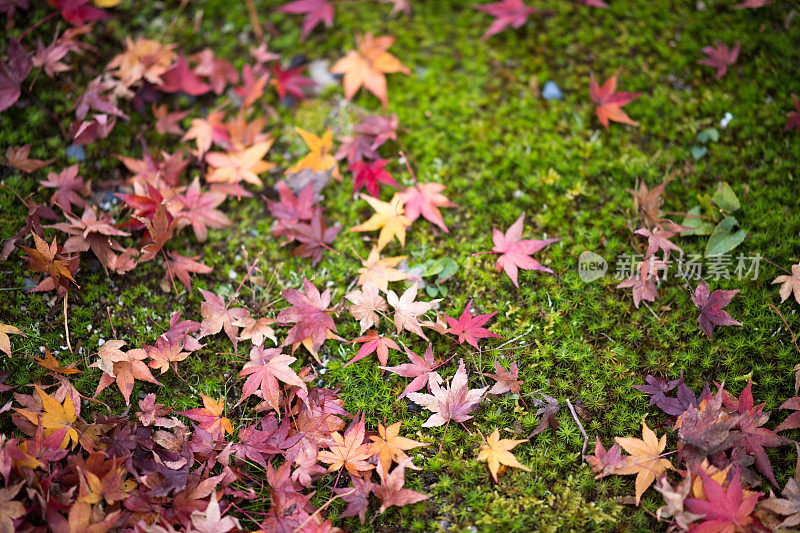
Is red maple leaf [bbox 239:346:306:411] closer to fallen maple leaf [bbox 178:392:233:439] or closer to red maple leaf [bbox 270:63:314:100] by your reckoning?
fallen maple leaf [bbox 178:392:233:439]

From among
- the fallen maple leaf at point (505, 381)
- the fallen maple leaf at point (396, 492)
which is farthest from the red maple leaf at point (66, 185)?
the fallen maple leaf at point (505, 381)

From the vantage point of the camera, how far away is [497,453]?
8.02ft

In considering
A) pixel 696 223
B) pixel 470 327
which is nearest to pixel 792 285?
pixel 696 223

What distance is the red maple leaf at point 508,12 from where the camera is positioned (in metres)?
3.62

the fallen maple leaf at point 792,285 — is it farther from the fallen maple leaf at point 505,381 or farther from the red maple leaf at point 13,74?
the red maple leaf at point 13,74

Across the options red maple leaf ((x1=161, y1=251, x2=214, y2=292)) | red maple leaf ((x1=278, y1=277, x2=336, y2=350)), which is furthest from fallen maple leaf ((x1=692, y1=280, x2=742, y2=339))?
red maple leaf ((x1=161, y1=251, x2=214, y2=292))

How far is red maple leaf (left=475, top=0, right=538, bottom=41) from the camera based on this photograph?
3617mm

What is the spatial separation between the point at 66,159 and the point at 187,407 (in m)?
1.93

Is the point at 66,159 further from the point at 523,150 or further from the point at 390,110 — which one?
the point at 523,150

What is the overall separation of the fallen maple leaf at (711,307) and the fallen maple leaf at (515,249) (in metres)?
0.82

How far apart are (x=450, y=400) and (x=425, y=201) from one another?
1.24 metres

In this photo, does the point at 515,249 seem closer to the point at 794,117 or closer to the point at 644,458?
the point at 644,458

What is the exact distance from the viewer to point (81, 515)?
2131mm

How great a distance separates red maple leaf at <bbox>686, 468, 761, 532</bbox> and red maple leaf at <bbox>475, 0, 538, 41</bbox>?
3.16 m
